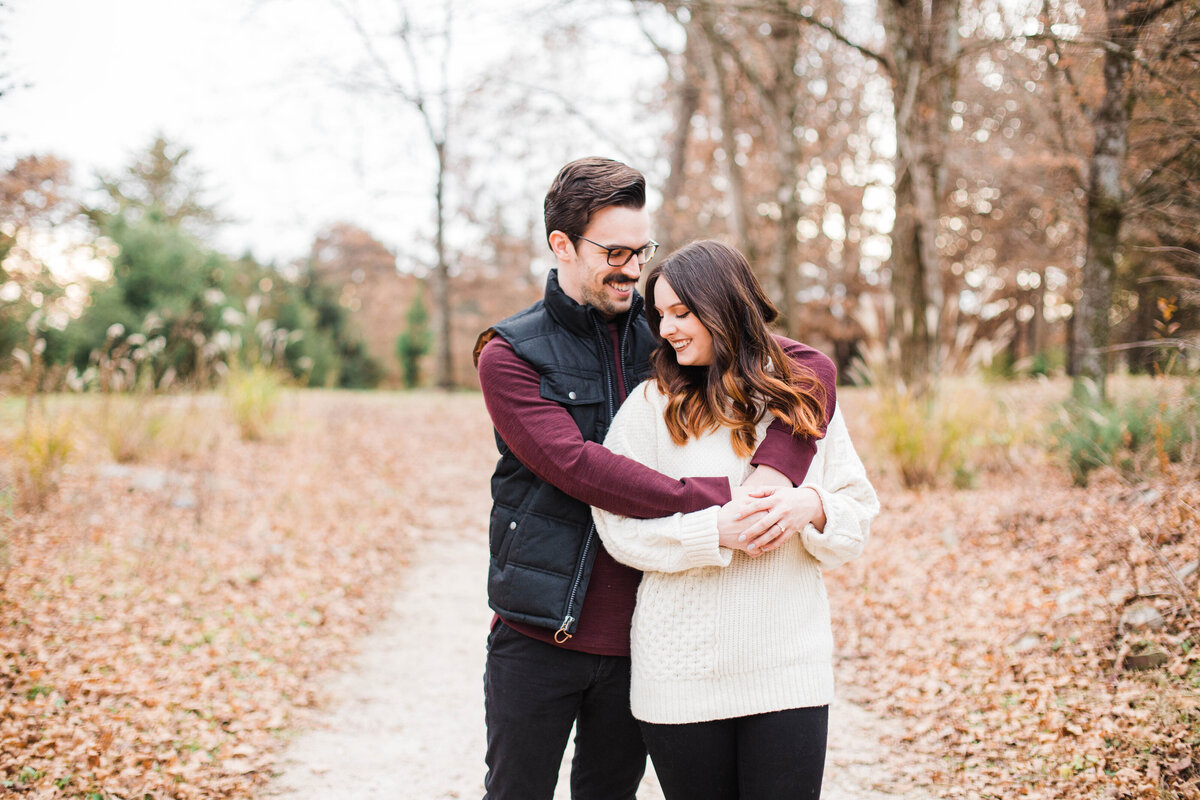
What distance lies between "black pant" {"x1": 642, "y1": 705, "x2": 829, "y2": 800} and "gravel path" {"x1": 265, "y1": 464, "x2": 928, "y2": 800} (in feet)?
4.87

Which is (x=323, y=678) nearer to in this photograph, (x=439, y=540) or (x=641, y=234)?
(x=439, y=540)

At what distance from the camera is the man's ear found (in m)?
1.94

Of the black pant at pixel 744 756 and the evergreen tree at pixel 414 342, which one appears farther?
the evergreen tree at pixel 414 342

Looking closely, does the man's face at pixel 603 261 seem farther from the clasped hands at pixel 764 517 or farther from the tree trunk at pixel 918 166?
the tree trunk at pixel 918 166

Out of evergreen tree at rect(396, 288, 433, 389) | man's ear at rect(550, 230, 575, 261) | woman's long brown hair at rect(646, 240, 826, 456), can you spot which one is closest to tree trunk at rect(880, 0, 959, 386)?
woman's long brown hair at rect(646, 240, 826, 456)

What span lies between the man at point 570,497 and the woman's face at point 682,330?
0.16m

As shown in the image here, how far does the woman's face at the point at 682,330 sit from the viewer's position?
181 centimetres

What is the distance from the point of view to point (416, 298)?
84.8ft

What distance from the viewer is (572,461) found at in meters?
1.72

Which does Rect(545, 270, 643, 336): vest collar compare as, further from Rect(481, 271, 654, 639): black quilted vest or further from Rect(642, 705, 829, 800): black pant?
Rect(642, 705, 829, 800): black pant

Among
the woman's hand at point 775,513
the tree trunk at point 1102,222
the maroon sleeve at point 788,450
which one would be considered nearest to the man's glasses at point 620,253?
the maroon sleeve at point 788,450

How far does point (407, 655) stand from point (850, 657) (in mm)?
2492

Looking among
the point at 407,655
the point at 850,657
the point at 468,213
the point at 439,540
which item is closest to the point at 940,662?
the point at 850,657

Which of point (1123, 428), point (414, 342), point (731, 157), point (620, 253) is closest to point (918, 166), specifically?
point (731, 157)
